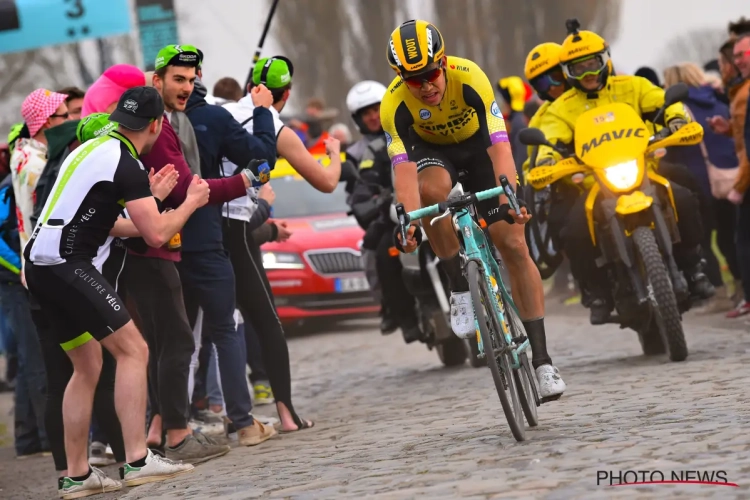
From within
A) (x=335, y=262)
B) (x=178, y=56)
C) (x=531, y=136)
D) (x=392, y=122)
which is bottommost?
(x=335, y=262)

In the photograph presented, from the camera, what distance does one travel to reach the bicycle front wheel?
709 centimetres

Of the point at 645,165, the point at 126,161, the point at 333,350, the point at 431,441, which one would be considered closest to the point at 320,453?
the point at 431,441

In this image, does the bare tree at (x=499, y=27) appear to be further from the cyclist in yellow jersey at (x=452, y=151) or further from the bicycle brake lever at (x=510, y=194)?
the bicycle brake lever at (x=510, y=194)

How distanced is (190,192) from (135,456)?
4.37 ft

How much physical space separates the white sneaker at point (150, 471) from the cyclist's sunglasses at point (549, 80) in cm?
515

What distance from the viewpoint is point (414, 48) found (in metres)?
7.71

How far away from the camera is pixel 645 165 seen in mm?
10242

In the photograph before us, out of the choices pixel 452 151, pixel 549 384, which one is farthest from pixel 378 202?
pixel 549 384

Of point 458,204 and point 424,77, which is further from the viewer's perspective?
point 424,77

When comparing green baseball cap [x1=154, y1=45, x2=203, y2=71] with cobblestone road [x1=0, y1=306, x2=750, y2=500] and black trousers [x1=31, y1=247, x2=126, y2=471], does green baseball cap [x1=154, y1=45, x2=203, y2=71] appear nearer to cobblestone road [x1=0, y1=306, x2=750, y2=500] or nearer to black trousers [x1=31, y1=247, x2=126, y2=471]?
black trousers [x1=31, y1=247, x2=126, y2=471]

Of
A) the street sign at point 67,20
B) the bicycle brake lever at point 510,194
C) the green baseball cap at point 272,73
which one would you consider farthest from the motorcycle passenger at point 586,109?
the street sign at point 67,20

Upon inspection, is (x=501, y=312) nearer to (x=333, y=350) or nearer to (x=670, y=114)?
(x=670, y=114)

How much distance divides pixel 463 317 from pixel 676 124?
330cm

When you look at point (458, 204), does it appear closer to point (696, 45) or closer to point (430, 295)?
point (430, 295)
